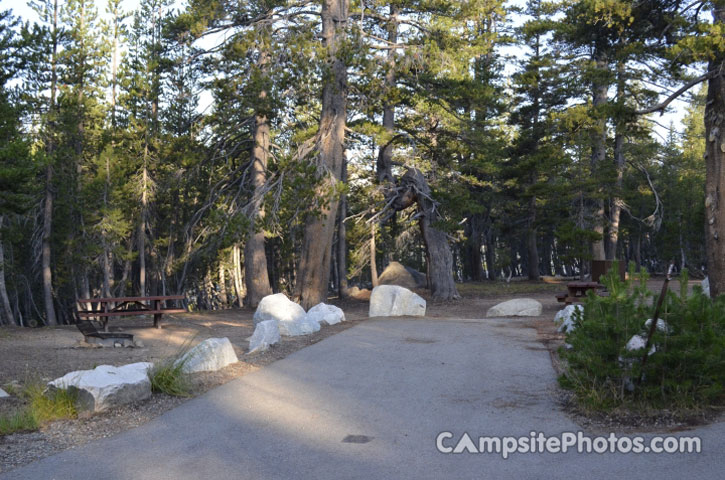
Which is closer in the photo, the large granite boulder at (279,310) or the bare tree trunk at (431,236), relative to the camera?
the large granite boulder at (279,310)

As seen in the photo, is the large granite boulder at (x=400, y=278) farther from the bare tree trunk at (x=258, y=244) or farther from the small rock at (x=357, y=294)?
the bare tree trunk at (x=258, y=244)

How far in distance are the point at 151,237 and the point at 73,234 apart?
400 cm

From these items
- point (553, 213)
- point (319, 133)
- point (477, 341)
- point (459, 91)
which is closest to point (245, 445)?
point (477, 341)

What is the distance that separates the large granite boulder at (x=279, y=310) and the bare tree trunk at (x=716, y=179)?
7847 millimetres

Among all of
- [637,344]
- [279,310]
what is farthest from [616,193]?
[637,344]

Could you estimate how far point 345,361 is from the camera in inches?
369

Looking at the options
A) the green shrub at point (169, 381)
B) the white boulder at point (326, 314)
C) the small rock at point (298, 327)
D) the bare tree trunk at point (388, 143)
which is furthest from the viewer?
the bare tree trunk at point (388, 143)

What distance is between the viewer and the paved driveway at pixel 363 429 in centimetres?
475

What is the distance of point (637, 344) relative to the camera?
6309 millimetres

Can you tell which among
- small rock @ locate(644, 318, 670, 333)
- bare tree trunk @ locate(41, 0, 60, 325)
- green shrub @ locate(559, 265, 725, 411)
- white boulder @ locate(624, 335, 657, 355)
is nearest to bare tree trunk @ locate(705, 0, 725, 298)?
green shrub @ locate(559, 265, 725, 411)

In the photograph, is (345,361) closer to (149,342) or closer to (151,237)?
(149,342)

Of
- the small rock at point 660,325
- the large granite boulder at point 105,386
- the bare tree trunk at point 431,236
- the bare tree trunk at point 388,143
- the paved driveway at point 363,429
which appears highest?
the bare tree trunk at point 388,143

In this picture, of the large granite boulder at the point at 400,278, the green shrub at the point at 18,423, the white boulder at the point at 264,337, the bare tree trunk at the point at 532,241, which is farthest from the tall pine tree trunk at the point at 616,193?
the green shrub at the point at 18,423

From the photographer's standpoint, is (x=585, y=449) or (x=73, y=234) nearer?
(x=585, y=449)
